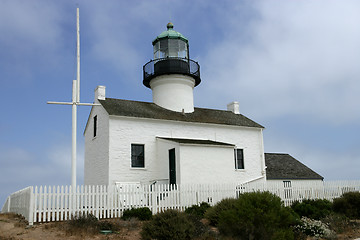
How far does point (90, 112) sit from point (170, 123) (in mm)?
5714

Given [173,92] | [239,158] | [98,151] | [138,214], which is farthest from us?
[173,92]

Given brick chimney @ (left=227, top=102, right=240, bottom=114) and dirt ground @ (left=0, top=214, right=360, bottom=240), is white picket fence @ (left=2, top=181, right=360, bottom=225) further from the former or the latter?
brick chimney @ (left=227, top=102, right=240, bottom=114)

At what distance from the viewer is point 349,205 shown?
1675cm

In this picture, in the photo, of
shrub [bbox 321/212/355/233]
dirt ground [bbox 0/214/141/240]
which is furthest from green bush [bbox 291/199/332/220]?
dirt ground [bbox 0/214/141/240]

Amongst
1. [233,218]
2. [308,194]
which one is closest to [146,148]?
[308,194]

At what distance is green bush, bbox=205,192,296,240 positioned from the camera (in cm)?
945

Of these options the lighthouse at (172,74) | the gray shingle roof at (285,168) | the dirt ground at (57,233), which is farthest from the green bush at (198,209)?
the gray shingle roof at (285,168)

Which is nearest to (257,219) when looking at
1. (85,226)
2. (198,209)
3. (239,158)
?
(85,226)

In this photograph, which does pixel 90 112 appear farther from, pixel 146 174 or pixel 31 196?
pixel 31 196

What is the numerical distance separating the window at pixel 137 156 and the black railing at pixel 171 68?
627 centimetres

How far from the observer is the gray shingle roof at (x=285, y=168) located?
28.6m

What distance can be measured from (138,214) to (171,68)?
41.4 ft

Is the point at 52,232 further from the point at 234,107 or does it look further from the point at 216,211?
the point at 234,107

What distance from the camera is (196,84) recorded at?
26.6m
